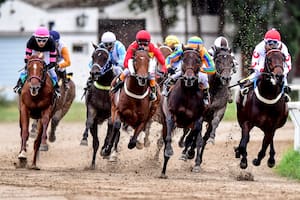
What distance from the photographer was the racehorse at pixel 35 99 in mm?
18250

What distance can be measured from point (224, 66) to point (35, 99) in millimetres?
3682

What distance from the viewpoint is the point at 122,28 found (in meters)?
39.1

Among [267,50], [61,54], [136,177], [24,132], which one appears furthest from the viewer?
[61,54]

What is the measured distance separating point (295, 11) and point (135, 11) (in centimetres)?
660

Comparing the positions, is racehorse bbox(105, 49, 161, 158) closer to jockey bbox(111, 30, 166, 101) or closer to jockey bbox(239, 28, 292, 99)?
jockey bbox(111, 30, 166, 101)

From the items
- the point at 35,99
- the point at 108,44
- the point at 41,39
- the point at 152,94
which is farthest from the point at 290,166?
the point at 41,39

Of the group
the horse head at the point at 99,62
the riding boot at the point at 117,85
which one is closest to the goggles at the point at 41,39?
the horse head at the point at 99,62

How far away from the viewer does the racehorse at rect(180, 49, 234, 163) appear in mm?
19984

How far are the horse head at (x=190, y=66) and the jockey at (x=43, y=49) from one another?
2.91 m

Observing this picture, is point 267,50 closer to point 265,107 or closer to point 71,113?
point 265,107

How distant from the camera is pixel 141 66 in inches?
683

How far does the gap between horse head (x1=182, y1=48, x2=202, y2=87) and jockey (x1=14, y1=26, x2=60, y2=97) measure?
115 inches

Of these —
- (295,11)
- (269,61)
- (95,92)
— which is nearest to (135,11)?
(295,11)

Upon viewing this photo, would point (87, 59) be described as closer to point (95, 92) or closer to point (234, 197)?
point (95, 92)
